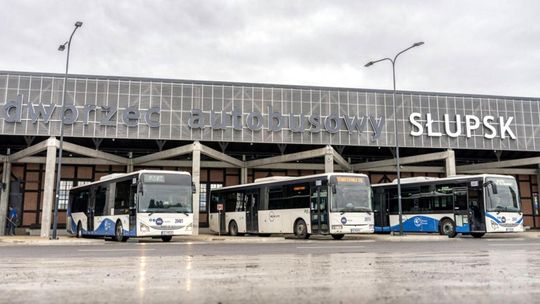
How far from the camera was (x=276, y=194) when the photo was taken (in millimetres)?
25875

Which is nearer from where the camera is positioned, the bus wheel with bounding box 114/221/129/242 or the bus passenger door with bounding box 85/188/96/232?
the bus wheel with bounding box 114/221/129/242

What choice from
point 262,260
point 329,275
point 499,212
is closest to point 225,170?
point 499,212

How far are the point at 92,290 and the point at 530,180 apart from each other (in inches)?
1764

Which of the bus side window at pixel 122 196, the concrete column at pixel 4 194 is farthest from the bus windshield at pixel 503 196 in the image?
the concrete column at pixel 4 194

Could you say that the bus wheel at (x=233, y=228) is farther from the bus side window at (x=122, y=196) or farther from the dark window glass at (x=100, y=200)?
the bus side window at (x=122, y=196)

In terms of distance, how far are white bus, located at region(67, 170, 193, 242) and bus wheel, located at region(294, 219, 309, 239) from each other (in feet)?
16.7

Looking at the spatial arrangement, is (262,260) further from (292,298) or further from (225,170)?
(225,170)

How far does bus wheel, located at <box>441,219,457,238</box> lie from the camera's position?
25266mm

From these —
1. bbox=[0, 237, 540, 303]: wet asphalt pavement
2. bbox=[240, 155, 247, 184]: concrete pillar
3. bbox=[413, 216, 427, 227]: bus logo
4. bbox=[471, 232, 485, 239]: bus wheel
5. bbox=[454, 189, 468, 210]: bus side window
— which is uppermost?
bbox=[240, 155, 247, 184]: concrete pillar

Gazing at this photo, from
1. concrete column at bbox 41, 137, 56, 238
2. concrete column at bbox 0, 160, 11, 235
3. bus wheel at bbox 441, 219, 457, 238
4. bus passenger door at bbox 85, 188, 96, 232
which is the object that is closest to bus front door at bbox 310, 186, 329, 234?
bus wheel at bbox 441, 219, 457, 238

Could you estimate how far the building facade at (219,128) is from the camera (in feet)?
104

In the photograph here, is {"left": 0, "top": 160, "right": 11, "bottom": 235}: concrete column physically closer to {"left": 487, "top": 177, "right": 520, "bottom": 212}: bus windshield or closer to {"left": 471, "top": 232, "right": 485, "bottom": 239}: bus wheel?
{"left": 471, "top": 232, "right": 485, "bottom": 239}: bus wheel

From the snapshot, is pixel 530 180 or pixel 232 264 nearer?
pixel 232 264

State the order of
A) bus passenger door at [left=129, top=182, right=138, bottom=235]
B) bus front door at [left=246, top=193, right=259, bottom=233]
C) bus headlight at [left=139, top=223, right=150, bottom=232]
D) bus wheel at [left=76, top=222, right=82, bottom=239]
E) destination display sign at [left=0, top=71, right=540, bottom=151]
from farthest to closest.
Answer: destination display sign at [left=0, top=71, right=540, bottom=151] → bus wheel at [left=76, top=222, right=82, bottom=239] → bus front door at [left=246, top=193, right=259, bottom=233] → bus passenger door at [left=129, top=182, right=138, bottom=235] → bus headlight at [left=139, top=223, right=150, bottom=232]
